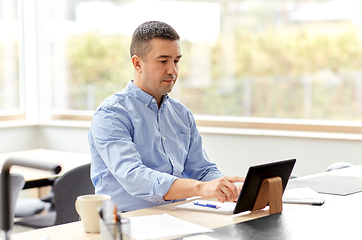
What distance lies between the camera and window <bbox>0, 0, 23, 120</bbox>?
4.52m

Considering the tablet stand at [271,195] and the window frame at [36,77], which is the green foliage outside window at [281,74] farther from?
the tablet stand at [271,195]

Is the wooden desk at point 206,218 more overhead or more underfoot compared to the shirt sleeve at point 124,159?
more underfoot

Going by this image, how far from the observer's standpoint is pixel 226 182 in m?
1.50

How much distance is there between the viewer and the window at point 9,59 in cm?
452

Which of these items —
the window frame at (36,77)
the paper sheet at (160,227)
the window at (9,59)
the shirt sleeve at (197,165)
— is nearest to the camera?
the paper sheet at (160,227)

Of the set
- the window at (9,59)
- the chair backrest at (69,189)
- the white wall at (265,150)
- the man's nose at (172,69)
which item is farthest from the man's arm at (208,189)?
the window at (9,59)

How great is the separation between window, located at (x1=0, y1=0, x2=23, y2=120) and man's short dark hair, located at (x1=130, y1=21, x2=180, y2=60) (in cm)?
306

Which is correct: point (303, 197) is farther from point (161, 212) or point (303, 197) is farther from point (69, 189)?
point (69, 189)

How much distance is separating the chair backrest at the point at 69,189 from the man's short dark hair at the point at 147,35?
2.59 feet

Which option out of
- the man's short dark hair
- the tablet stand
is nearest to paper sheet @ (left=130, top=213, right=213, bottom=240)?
the tablet stand

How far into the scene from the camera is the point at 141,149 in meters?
1.81

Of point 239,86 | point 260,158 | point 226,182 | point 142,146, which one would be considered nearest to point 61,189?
point 142,146

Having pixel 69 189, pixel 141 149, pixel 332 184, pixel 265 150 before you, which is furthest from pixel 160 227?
pixel 265 150

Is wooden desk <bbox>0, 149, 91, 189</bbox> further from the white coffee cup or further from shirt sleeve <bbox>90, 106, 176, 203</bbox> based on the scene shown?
the white coffee cup
